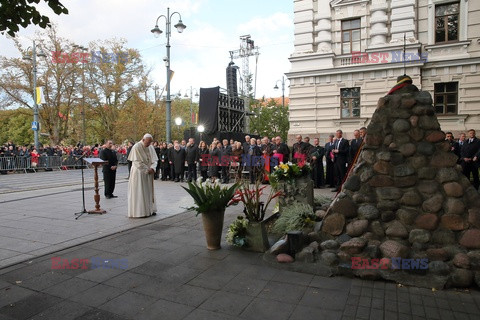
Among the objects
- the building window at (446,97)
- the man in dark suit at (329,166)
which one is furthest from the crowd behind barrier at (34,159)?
the building window at (446,97)

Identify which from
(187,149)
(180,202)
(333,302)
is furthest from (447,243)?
(187,149)

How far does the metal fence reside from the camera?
22855mm

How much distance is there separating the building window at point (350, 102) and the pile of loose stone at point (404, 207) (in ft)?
54.7

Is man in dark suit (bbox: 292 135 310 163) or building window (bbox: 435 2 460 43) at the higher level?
building window (bbox: 435 2 460 43)

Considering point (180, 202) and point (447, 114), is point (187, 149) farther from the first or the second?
point (447, 114)

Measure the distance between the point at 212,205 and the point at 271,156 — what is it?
9410mm

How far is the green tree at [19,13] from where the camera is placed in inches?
166

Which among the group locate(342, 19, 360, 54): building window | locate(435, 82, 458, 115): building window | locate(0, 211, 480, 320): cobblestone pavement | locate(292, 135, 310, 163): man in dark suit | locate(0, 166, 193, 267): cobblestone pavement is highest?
locate(342, 19, 360, 54): building window

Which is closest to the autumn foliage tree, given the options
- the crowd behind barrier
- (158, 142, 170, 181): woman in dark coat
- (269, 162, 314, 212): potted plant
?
the crowd behind barrier

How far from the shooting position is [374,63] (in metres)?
20.1

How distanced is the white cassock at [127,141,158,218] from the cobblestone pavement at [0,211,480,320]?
2.94 meters

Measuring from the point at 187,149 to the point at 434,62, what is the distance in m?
14.6

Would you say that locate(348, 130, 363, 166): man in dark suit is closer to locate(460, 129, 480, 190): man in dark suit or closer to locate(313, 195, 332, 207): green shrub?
locate(460, 129, 480, 190): man in dark suit

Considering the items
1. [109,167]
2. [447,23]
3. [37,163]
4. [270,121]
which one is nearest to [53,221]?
[109,167]
